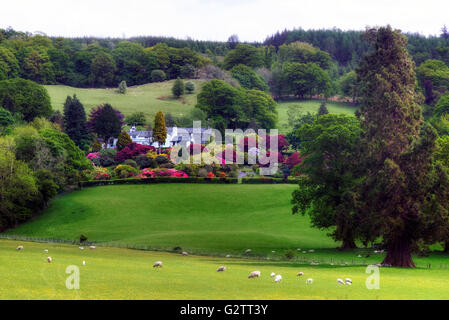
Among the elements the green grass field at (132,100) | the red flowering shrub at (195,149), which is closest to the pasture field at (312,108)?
the green grass field at (132,100)

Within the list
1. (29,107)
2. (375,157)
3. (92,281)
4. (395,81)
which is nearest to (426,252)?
(375,157)

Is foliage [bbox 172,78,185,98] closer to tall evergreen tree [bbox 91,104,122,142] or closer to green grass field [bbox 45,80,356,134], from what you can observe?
green grass field [bbox 45,80,356,134]

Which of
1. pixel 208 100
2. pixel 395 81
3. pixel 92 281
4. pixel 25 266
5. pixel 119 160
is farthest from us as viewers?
pixel 208 100

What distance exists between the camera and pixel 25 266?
31703 mm

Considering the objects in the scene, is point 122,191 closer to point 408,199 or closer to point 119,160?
point 119,160

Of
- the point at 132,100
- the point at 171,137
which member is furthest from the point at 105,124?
the point at 132,100

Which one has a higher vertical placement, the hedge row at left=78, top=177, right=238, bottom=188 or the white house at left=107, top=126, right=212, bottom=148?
the white house at left=107, top=126, right=212, bottom=148

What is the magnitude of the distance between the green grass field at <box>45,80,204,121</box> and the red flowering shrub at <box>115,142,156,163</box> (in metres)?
44.0

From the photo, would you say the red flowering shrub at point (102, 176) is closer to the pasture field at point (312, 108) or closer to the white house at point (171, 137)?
the white house at point (171, 137)

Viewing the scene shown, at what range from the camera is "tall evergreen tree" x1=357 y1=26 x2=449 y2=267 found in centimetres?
4316

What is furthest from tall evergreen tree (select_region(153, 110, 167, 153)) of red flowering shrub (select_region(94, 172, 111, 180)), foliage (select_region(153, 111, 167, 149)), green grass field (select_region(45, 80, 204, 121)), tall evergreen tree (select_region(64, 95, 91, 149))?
green grass field (select_region(45, 80, 204, 121))

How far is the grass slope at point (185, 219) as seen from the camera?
6556 cm

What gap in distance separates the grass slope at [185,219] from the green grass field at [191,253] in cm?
13

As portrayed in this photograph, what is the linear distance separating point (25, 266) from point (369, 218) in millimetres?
23971
